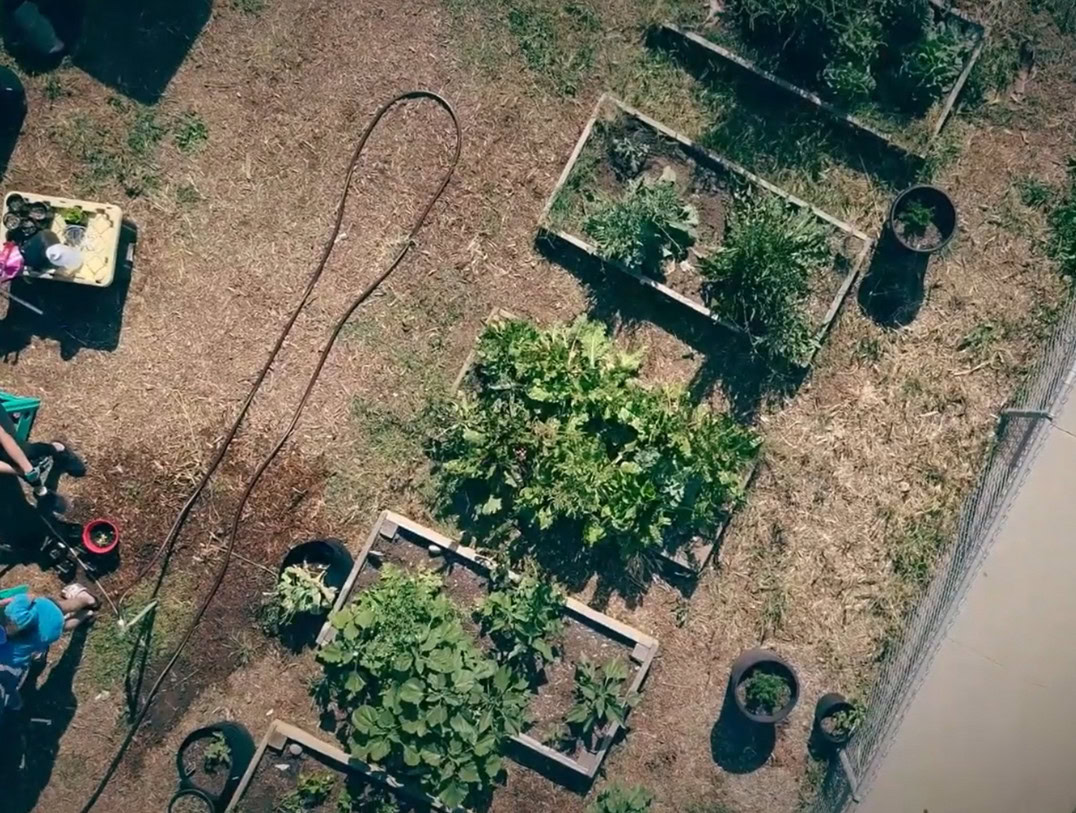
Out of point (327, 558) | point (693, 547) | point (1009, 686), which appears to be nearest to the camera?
point (1009, 686)

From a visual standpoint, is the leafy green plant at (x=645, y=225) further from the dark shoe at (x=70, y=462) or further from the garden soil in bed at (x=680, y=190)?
the dark shoe at (x=70, y=462)

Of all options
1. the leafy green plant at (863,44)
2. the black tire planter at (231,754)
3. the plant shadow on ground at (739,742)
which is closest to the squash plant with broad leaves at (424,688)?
the black tire planter at (231,754)

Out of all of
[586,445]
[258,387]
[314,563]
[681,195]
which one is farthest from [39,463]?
[681,195]

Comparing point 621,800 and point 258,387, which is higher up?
point 258,387

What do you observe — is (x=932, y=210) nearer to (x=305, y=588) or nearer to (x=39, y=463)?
(x=305, y=588)

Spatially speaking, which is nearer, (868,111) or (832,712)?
(868,111)

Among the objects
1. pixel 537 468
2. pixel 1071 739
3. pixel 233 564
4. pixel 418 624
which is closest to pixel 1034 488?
pixel 1071 739
